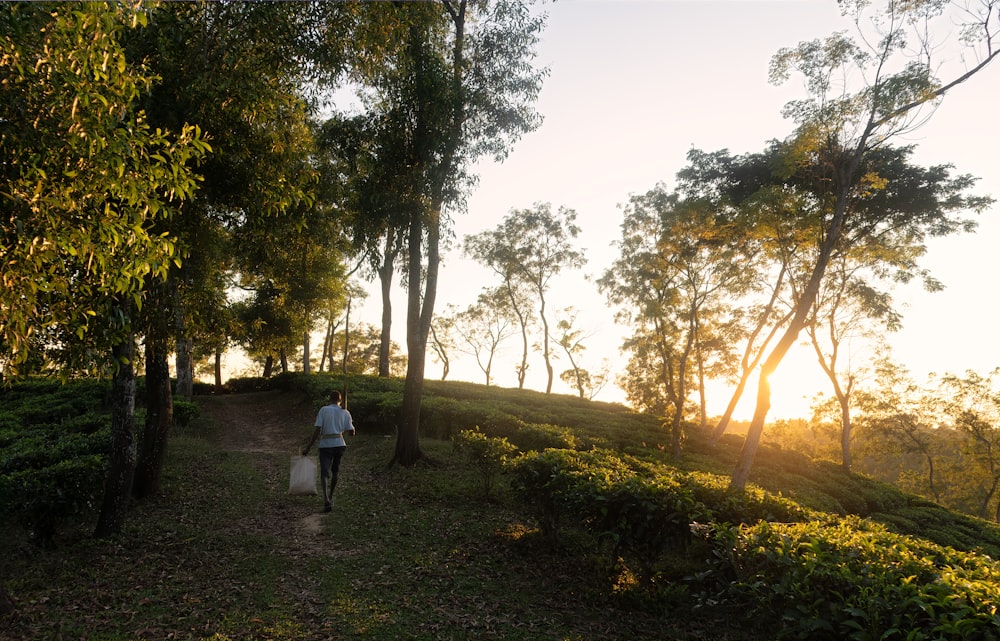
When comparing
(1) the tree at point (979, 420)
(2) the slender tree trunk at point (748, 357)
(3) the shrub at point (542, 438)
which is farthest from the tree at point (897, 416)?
(3) the shrub at point (542, 438)

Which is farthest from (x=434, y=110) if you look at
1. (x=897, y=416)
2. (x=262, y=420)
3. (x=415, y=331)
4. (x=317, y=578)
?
(x=897, y=416)

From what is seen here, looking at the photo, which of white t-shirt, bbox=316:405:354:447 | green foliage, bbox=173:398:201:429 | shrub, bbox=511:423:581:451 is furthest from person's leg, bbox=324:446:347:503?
green foliage, bbox=173:398:201:429

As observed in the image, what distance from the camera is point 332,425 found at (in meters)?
9.59

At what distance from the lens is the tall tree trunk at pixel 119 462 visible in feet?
24.6

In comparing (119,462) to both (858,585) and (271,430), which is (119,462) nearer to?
(858,585)

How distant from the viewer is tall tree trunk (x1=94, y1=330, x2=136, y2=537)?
7.50 metres

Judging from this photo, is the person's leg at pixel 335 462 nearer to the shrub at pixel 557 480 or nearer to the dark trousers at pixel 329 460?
the dark trousers at pixel 329 460

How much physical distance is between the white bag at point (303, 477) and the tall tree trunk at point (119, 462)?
2413 millimetres

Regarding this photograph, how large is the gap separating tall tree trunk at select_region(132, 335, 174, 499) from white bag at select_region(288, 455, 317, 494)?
9.39ft

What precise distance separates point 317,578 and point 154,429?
5078mm

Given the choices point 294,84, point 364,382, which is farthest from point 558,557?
point 364,382

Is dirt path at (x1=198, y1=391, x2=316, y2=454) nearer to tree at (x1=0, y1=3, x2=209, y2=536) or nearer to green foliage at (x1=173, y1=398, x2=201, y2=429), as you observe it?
green foliage at (x1=173, y1=398, x2=201, y2=429)

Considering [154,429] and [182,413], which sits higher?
[154,429]

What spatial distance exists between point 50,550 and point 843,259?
27.9 m
